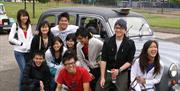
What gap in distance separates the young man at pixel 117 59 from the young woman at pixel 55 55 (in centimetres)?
78

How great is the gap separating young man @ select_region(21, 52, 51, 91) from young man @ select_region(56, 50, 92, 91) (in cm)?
64

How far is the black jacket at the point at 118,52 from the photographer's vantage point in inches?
219

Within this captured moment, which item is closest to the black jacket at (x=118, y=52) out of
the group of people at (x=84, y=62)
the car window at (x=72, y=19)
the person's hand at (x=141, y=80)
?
the group of people at (x=84, y=62)

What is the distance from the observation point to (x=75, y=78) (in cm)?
539

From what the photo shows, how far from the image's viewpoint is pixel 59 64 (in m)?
6.15

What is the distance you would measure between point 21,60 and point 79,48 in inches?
57.2

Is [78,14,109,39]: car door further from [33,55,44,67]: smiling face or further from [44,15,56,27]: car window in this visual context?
[33,55,44,67]: smiling face

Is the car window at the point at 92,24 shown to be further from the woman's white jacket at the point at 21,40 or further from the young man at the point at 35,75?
the young man at the point at 35,75

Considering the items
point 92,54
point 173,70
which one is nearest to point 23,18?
point 92,54

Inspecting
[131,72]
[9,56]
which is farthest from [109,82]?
[9,56]

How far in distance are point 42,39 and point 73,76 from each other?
4.31 feet

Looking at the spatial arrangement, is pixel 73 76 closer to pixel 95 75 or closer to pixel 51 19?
pixel 95 75

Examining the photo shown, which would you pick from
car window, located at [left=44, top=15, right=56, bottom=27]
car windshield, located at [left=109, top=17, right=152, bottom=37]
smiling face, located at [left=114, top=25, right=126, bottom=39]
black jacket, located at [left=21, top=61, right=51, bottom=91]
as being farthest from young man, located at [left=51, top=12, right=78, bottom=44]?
→ smiling face, located at [left=114, top=25, right=126, bottom=39]

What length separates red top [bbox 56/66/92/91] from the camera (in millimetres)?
5395
